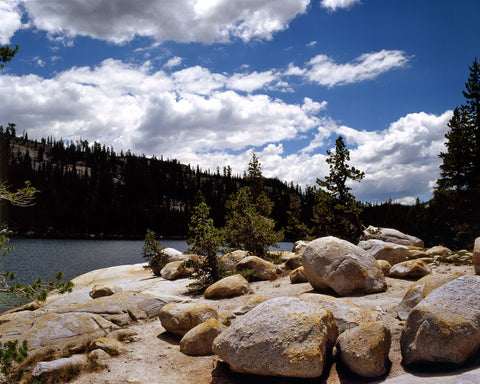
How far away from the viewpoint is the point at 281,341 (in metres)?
7.41

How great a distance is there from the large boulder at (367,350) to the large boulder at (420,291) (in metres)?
2.90

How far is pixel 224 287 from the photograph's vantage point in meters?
15.9

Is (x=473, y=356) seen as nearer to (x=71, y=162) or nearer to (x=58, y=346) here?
(x=58, y=346)

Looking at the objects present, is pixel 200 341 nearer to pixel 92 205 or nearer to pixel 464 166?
pixel 464 166

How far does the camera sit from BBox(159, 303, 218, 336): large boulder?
10.9 metres

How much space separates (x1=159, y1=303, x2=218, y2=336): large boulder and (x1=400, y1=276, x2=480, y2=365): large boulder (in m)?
6.36

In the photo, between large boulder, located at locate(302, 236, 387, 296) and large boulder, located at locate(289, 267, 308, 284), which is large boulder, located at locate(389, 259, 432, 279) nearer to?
large boulder, located at locate(302, 236, 387, 296)

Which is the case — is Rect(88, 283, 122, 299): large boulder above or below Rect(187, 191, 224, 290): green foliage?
below

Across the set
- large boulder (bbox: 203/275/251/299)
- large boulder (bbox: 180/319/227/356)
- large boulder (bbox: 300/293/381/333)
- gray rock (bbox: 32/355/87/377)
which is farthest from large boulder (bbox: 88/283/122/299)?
large boulder (bbox: 300/293/381/333)

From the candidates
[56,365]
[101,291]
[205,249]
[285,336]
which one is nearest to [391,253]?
[205,249]

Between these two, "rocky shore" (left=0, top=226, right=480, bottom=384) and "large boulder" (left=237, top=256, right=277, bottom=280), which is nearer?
"rocky shore" (left=0, top=226, right=480, bottom=384)

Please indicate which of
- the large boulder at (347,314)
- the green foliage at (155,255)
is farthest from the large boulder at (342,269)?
the green foliage at (155,255)

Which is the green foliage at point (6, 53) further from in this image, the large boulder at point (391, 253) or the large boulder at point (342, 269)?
the large boulder at point (391, 253)

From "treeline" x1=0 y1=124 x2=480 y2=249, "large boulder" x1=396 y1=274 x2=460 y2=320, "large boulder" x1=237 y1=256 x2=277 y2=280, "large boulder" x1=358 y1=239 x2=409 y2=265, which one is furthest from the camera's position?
"treeline" x1=0 y1=124 x2=480 y2=249
